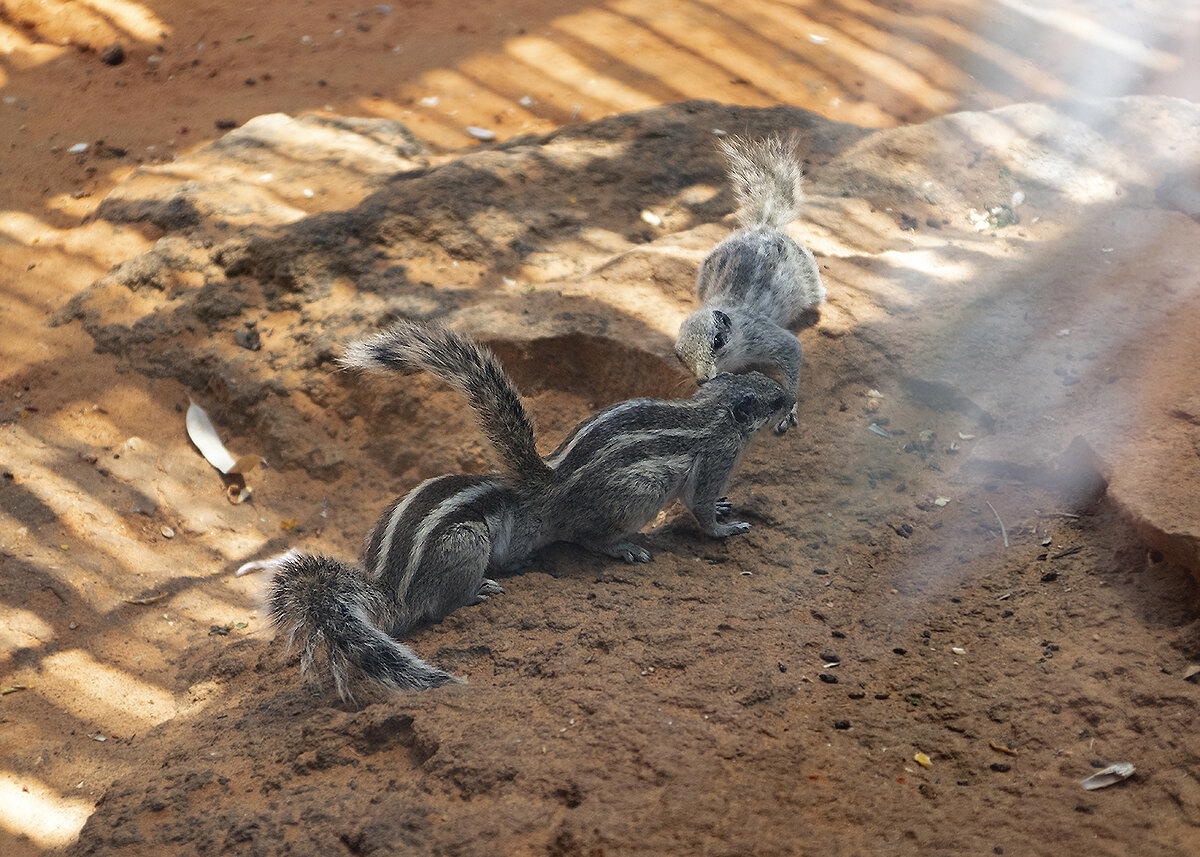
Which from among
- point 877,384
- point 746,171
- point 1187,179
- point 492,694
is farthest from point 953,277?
point 492,694

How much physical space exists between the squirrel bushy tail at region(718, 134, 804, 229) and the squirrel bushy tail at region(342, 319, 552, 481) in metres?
3.08

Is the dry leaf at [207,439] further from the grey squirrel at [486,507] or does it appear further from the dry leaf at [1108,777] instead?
the dry leaf at [1108,777]

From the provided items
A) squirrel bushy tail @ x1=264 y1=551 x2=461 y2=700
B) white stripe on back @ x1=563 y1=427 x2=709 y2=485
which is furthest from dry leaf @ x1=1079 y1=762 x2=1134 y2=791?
white stripe on back @ x1=563 y1=427 x2=709 y2=485

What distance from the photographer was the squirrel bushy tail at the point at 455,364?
15.1 feet

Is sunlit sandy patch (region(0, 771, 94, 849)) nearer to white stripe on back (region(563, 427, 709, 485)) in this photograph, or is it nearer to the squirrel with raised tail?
white stripe on back (region(563, 427, 709, 485))

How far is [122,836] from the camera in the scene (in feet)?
10.6

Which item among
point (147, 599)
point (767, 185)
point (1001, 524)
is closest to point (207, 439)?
point (147, 599)

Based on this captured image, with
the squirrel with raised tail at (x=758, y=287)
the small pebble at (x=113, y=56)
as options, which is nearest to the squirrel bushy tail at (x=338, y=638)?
the squirrel with raised tail at (x=758, y=287)

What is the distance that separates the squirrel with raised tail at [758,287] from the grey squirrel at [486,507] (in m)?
0.60

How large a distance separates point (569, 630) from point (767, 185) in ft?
13.5

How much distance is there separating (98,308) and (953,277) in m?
5.96

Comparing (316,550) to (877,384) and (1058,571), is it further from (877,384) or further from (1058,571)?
(1058,571)

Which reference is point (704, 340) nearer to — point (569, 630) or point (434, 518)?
point (434, 518)

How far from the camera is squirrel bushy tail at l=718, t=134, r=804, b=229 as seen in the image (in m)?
7.09
